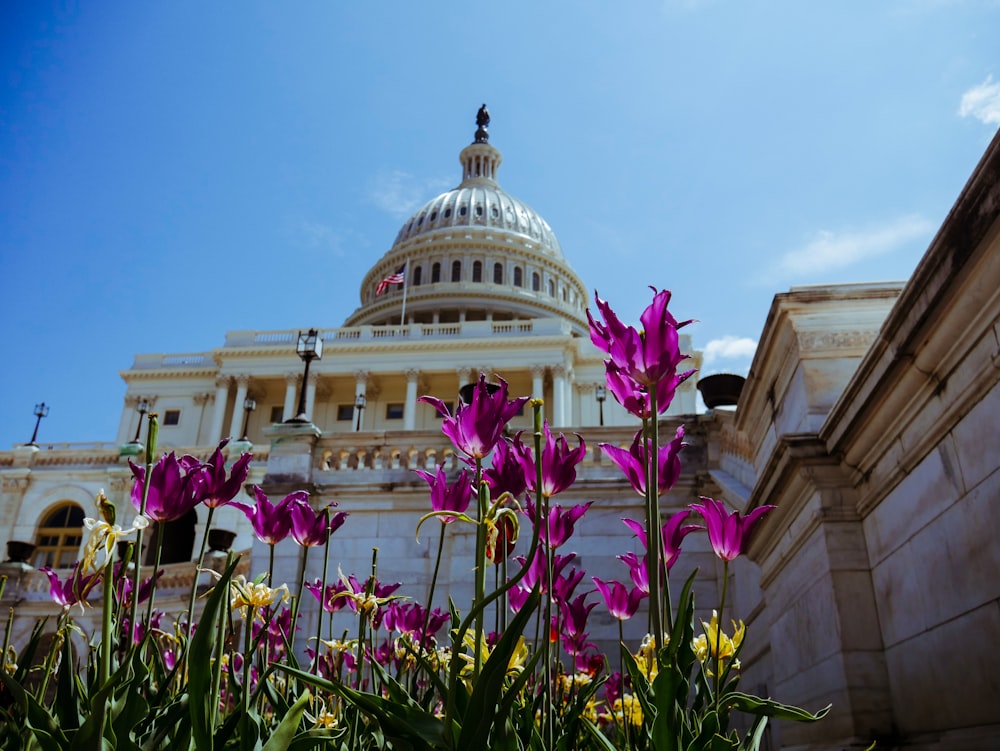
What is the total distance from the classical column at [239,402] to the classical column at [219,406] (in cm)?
83

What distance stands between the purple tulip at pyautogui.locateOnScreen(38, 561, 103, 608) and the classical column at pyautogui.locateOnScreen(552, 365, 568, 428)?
179 feet

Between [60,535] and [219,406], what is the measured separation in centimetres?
2160

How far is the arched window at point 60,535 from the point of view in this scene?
44625 mm

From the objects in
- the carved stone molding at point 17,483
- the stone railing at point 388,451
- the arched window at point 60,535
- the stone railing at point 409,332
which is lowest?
the stone railing at point 388,451

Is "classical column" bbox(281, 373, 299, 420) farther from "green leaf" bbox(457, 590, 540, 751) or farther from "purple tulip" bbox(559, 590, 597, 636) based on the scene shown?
"green leaf" bbox(457, 590, 540, 751)

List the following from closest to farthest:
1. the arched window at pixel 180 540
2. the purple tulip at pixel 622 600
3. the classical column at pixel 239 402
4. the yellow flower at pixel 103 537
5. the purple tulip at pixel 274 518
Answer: the yellow flower at pixel 103 537 < the purple tulip at pixel 274 518 < the purple tulip at pixel 622 600 < the arched window at pixel 180 540 < the classical column at pixel 239 402

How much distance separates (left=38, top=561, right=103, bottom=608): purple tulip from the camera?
2.56 meters

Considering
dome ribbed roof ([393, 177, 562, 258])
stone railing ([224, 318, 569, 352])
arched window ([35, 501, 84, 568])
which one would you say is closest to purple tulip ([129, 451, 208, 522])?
arched window ([35, 501, 84, 568])

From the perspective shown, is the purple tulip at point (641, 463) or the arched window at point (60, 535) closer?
the purple tulip at point (641, 463)

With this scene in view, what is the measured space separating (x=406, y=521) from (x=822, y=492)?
7.41 meters

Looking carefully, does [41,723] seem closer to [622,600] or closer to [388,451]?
[622,600]

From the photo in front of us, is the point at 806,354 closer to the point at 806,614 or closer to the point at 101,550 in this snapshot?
the point at 806,614

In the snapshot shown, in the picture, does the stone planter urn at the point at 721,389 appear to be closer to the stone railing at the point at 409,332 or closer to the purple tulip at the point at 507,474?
the purple tulip at the point at 507,474

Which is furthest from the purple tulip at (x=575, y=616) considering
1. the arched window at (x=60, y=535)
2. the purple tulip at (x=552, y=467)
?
the arched window at (x=60, y=535)
